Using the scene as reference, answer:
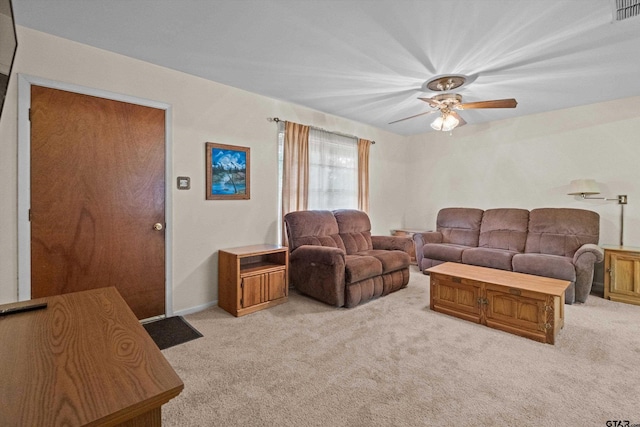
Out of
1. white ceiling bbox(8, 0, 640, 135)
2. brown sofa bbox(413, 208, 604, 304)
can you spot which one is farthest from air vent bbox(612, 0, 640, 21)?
brown sofa bbox(413, 208, 604, 304)

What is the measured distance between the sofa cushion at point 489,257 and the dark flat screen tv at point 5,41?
4627 mm

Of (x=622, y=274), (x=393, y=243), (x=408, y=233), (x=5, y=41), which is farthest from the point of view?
(x=408, y=233)

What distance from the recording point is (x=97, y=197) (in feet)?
8.57

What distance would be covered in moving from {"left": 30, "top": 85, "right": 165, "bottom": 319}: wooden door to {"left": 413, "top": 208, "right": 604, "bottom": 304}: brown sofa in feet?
12.5

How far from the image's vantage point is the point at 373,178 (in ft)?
17.7

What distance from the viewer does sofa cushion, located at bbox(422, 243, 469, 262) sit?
434 cm

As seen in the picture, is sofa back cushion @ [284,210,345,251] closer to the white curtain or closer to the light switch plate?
the white curtain

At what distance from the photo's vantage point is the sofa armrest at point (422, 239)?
4766mm

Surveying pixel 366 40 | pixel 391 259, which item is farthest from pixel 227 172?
pixel 391 259

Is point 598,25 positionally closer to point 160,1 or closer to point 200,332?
point 160,1

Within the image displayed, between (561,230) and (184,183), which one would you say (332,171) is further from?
(561,230)

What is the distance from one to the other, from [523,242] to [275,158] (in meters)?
3.66

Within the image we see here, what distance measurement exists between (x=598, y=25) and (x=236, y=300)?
3.78m

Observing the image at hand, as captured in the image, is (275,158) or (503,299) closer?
(503,299)
